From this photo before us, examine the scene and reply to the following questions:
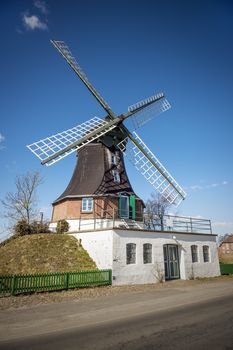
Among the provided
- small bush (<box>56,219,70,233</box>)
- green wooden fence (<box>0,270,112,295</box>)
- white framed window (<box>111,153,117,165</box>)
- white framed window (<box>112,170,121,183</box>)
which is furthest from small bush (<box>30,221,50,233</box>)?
green wooden fence (<box>0,270,112,295</box>)

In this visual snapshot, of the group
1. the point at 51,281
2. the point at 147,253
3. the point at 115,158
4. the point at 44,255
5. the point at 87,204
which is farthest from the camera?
the point at 115,158

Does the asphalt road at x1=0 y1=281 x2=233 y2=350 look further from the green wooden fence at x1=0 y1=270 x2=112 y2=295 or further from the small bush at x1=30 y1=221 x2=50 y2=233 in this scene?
the small bush at x1=30 y1=221 x2=50 y2=233

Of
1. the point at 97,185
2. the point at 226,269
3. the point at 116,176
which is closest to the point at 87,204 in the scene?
the point at 97,185

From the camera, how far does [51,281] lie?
44.7 feet

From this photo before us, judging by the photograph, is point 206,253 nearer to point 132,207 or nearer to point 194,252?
point 194,252

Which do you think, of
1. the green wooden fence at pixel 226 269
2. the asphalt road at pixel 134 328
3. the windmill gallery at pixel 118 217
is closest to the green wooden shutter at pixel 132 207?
the windmill gallery at pixel 118 217

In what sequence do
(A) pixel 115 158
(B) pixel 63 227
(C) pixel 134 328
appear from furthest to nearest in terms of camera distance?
(A) pixel 115 158
(B) pixel 63 227
(C) pixel 134 328

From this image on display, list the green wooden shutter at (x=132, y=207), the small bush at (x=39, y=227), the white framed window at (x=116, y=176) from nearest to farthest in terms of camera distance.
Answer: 1. the small bush at (x=39, y=227)
2. the green wooden shutter at (x=132, y=207)
3. the white framed window at (x=116, y=176)

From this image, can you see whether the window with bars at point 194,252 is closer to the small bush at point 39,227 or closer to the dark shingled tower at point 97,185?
the dark shingled tower at point 97,185

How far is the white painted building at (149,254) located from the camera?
16.4 metres

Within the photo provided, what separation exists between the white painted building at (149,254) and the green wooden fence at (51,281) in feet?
3.60

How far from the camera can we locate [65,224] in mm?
21984

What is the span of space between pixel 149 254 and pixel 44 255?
7.69 m

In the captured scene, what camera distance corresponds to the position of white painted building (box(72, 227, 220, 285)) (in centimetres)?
1642
